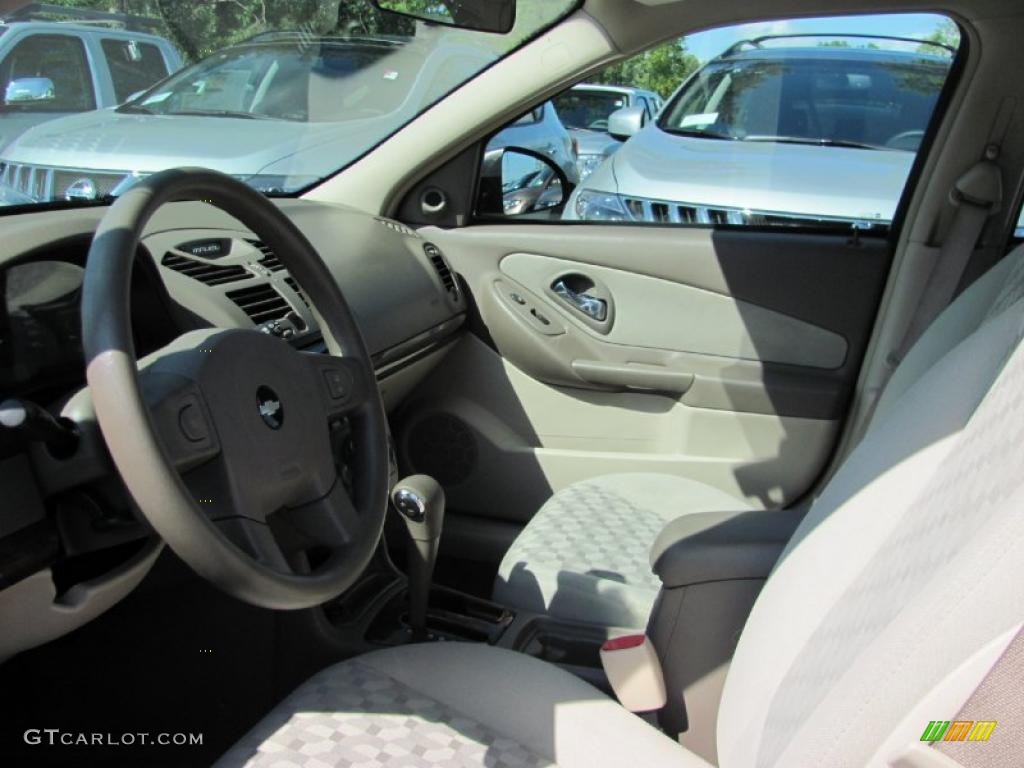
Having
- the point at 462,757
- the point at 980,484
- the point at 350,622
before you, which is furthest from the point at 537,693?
the point at 980,484

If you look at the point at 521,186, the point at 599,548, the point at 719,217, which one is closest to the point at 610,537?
the point at 599,548

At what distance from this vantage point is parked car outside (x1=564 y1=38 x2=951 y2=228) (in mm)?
2346

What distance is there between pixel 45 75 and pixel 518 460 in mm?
1405

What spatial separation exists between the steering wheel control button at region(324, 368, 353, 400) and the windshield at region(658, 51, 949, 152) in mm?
1446

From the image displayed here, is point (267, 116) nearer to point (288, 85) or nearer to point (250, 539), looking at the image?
point (288, 85)

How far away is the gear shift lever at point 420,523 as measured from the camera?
1595mm

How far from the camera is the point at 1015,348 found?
993mm

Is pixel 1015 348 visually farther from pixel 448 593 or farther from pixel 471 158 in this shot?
pixel 471 158

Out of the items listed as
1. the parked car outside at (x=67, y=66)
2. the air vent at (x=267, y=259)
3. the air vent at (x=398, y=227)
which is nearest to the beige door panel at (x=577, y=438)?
the air vent at (x=398, y=227)

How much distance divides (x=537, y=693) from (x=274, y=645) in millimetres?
569

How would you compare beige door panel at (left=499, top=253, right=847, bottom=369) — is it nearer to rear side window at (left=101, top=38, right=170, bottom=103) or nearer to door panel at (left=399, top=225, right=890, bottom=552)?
door panel at (left=399, top=225, right=890, bottom=552)

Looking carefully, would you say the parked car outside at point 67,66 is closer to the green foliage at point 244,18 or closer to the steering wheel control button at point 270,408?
the green foliage at point 244,18

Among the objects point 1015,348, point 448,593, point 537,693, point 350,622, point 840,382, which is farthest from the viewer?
point 840,382

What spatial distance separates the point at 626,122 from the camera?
268cm
